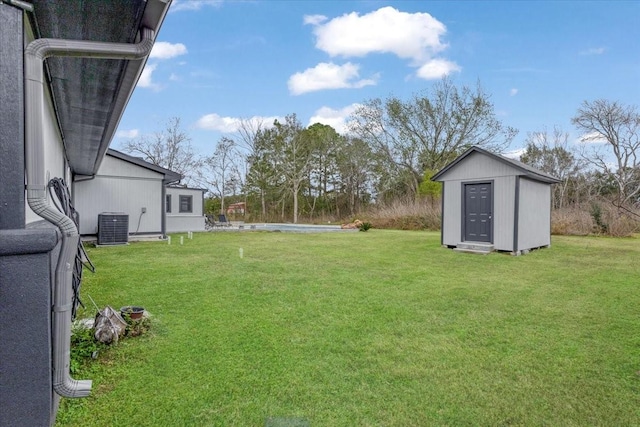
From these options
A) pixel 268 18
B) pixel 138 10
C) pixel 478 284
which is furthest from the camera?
pixel 268 18

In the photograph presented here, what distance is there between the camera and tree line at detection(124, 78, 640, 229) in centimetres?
2266

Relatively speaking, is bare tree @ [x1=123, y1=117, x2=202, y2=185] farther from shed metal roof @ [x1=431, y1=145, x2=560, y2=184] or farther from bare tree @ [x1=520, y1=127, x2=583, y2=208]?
bare tree @ [x1=520, y1=127, x2=583, y2=208]

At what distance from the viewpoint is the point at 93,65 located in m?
2.93

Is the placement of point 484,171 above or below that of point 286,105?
below

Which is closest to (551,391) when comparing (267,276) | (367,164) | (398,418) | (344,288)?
(398,418)

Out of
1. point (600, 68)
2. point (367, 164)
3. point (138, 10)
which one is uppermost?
point (600, 68)

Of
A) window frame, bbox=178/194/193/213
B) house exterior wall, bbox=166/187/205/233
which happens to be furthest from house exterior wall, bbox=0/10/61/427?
window frame, bbox=178/194/193/213

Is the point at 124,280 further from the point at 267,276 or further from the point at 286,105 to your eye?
the point at 286,105

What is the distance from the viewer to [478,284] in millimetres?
5758

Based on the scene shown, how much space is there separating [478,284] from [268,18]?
10993mm

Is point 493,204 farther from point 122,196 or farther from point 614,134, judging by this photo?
point 614,134

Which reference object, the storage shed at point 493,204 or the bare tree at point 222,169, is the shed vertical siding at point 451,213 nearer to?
the storage shed at point 493,204

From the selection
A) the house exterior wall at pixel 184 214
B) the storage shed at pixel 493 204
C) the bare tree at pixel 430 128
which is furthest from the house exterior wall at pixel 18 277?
the bare tree at pixel 430 128

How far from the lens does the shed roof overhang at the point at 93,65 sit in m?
1.97
